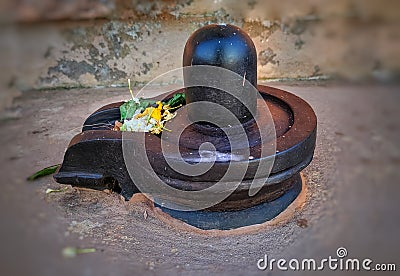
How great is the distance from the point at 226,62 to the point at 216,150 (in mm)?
455

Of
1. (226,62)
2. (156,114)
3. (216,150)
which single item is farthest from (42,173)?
(226,62)

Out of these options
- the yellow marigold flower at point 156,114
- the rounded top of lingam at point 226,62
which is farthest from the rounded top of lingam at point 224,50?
the yellow marigold flower at point 156,114

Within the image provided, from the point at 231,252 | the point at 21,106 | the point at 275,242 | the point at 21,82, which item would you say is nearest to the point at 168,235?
the point at 231,252

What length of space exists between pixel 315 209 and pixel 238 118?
711mm

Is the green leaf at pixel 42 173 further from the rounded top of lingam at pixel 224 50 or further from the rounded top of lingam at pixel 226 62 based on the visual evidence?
the rounded top of lingam at pixel 224 50

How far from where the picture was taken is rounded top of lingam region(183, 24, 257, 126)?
234 cm

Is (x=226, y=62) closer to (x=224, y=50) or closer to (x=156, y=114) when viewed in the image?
(x=224, y=50)

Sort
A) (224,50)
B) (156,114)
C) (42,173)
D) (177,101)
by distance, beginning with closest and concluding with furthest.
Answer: (224,50), (156,114), (177,101), (42,173)

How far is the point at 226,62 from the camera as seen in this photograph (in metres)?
2.34

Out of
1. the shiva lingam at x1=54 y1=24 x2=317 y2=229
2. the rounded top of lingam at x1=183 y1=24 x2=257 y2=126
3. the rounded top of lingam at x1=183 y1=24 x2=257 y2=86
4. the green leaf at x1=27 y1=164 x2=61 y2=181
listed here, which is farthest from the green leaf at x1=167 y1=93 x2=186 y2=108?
the green leaf at x1=27 y1=164 x2=61 y2=181

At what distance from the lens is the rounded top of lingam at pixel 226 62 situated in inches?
92.0

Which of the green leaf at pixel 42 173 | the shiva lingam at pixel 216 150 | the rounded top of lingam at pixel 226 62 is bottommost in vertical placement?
the green leaf at pixel 42 173

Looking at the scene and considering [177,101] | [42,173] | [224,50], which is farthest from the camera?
[42,173]

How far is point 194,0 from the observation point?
13.5 ft
